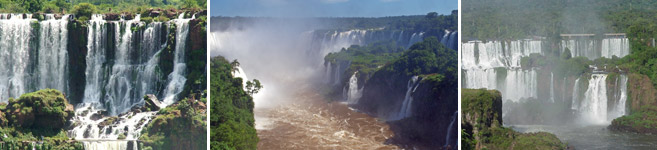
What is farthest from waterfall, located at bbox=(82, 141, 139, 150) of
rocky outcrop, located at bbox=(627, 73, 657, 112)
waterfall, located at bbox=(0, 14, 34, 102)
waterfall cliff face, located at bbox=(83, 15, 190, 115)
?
rocky outcrop, located at bbox=(627, 73, 657, 112)

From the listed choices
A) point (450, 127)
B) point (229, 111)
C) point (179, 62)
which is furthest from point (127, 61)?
point (450, 127)

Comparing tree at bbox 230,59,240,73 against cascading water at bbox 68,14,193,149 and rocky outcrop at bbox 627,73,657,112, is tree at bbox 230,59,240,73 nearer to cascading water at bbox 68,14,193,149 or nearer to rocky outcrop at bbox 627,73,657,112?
cascading water at bbox 68,14,193,149

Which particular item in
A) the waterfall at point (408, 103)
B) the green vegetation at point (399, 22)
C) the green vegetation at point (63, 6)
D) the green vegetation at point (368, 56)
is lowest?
the waterfall at point (408, 103)

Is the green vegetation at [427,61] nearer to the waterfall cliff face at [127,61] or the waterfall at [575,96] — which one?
the waterfall cliff face at [127,61]

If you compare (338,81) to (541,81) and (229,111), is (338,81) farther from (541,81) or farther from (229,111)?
(541,81)

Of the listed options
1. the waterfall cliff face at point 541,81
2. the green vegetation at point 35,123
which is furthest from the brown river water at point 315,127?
the green vegetation at point 35,123

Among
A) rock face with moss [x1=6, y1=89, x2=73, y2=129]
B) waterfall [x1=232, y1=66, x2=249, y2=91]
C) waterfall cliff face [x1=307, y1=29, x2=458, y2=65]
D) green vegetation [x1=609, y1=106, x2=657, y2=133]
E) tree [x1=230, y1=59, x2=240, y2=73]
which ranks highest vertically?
waterfall cliff face [x1=307, y1=29, x2=458, y2=65]
